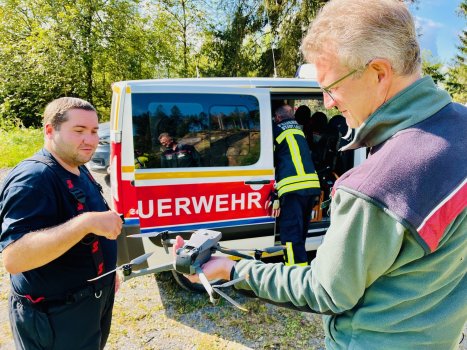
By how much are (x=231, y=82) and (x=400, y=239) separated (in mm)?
2337

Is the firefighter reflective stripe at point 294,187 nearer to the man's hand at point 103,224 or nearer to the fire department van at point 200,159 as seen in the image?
the fire department van at point 200,159

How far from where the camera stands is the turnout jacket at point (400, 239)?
68cm

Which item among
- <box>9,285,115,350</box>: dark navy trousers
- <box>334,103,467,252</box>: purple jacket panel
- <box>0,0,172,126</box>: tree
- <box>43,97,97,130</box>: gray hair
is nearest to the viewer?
<box>334,103,467,252</box>: purple jacket panel

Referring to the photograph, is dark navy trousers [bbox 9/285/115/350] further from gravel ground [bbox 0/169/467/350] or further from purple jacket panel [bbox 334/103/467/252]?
purple jacket panel [bbox 334/103/467/252]

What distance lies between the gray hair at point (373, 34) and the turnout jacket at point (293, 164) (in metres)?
2.17

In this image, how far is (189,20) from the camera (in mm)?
14938

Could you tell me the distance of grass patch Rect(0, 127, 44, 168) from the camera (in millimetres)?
8484

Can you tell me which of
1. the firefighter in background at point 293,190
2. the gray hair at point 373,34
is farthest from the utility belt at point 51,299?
the firefighter in background at point 293,190

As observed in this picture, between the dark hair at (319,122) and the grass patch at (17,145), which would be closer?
the dark hair at (319,122)

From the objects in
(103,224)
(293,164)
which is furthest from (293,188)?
(103,224)

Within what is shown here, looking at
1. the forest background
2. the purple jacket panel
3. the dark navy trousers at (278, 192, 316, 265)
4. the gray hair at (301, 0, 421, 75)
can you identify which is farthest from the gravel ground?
the forest background

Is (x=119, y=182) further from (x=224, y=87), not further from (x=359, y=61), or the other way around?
(x=359, y=61)

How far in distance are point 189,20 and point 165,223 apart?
14734 millimetres

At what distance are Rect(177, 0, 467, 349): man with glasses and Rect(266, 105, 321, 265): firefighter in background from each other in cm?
207
